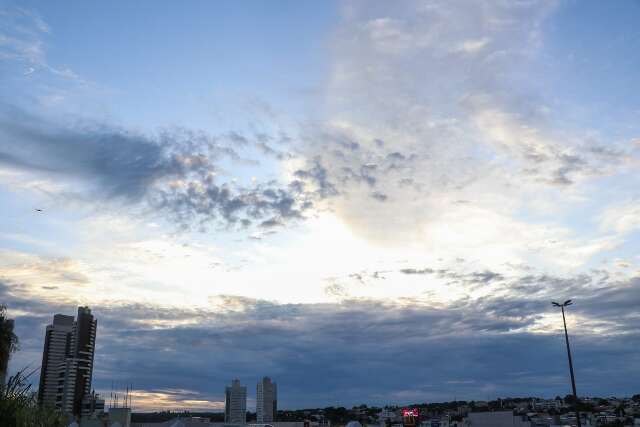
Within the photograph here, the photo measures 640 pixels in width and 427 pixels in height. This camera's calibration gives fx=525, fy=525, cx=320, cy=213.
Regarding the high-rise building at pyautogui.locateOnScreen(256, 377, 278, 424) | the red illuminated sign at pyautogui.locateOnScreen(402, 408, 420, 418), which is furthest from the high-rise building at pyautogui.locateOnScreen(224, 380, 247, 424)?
the red illuminated sign at pyautogui.locateOnScreen(402, 408, 420, 418)

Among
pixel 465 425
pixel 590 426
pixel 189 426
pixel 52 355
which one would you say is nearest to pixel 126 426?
pixel 189 426

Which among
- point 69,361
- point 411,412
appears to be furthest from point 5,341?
point 69,361

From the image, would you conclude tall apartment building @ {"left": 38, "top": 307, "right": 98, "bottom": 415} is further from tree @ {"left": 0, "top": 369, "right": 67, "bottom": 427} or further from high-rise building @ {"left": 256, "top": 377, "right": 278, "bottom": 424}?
tree @ {"left": 0, "top": 369, "right": 67, "bottom": 427}

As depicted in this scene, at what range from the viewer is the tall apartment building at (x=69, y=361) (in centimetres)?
17124

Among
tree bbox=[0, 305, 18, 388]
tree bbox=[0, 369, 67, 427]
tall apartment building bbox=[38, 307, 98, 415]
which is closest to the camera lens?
tree bbox=[0, 369, 67, 427]

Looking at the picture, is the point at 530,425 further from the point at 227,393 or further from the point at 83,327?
the point at 83,327

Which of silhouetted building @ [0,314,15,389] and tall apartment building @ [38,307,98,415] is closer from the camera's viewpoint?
silhouetted building @ [0,314,15,389]

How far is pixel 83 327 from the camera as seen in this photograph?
185 m

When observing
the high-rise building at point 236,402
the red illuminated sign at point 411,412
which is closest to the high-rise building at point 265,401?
the high-rise building at point 236,402

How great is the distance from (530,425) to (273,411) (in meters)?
147

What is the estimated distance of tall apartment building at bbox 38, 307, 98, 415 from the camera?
17124 cm

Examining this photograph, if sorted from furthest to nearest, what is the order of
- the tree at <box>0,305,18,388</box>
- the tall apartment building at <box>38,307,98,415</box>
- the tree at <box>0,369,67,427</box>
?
the tall apartment building at <box>38,307,98,415</box>
the tree at <box>0,305,18,388</box>
the tree at <box>0,369,67,427</box>

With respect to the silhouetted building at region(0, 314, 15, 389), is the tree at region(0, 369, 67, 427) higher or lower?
lower

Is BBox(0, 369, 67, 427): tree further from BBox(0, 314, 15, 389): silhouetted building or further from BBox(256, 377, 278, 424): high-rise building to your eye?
BBox(256, 377, 278, 424): high-rise building
